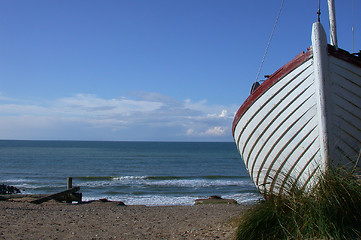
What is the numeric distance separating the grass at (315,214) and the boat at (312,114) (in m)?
0.28

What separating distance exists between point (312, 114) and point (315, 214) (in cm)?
159

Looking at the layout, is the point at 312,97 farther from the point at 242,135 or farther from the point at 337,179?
the point at 242,135

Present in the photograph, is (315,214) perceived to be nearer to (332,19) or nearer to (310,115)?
(310,115)

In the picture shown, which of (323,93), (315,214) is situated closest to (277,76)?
(323,93)

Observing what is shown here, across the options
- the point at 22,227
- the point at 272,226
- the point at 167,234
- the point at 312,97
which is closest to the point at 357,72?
the point at 312,97

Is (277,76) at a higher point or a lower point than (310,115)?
higher

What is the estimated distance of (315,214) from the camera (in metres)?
4.98

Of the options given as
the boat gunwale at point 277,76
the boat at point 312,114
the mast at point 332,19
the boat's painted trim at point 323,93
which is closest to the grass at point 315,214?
the boat at point 312,114

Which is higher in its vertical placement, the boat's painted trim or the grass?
the boat's painted trim

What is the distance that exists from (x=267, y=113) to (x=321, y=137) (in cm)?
101

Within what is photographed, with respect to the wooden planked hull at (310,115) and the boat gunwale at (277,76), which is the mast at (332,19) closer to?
the wooden planked hull at (310,115)

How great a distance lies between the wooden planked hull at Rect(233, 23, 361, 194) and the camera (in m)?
5.61

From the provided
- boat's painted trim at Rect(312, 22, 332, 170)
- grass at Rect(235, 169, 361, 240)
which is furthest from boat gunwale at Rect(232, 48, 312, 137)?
grass at Rect(235, 169, 361, 240)

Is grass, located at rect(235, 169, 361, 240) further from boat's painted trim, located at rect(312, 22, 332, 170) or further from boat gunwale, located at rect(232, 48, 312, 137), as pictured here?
boat gunwale, located at rect(232, 48, 312, 137)
